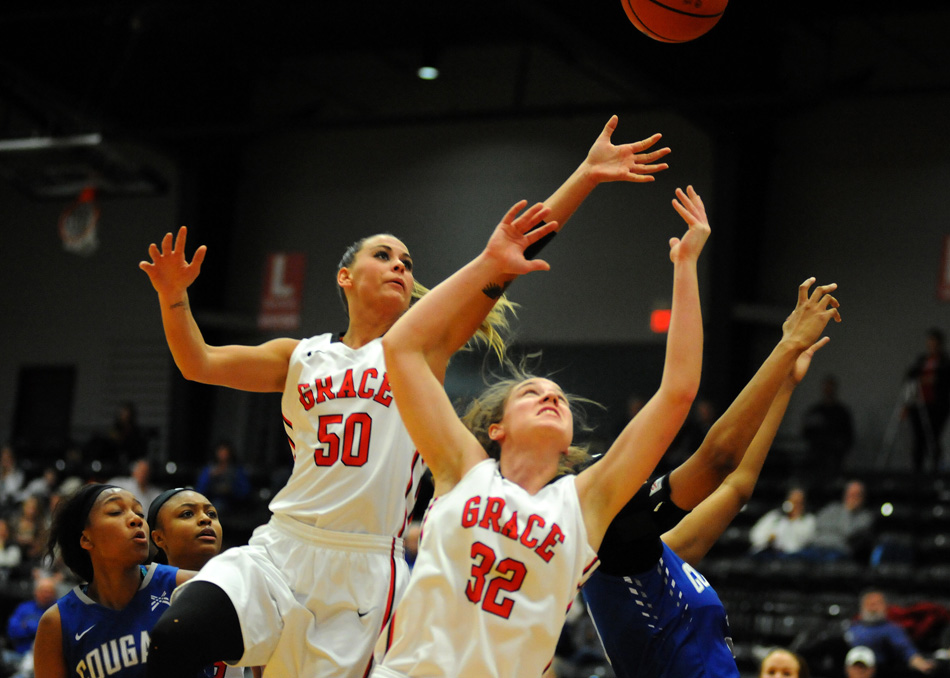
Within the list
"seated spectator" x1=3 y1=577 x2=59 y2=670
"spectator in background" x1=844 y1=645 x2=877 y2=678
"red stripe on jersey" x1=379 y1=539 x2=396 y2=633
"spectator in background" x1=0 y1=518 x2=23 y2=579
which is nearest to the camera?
"red stripe on jersey" x1=379 y1=539 x2=396 y2=633

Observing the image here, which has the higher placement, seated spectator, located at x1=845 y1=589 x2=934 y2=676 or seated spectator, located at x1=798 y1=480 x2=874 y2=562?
seated spectator, located at x1=798 y1=480 x2=874 y2=562

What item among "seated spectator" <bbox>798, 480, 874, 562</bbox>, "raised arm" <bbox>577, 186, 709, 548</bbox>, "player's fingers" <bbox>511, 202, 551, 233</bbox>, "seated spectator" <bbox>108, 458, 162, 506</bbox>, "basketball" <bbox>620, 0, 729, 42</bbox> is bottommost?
"seated spectator" <bbox>108, 458, 162, 506</bbox>

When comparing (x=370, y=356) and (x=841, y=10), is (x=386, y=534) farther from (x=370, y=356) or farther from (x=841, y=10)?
(x=841, y=10)

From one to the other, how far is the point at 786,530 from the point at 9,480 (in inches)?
396

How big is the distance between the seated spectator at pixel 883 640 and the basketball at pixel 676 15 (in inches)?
215

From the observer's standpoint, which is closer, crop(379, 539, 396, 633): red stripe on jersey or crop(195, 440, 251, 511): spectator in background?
crop(379, 539, 396, 633): red stripe on jersey

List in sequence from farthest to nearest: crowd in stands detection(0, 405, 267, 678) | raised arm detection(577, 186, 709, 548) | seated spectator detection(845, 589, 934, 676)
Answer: crowd in stands detection(0, 405, 267, 678) < seated spectator detection(845, 589, 934, 676) < raised arm detection(577, 186, 709, 548)

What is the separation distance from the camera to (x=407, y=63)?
17.8 metres

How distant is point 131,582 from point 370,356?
1.22m

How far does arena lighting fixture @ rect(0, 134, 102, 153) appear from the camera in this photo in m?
13.8

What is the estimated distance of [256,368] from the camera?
3648 millimetres

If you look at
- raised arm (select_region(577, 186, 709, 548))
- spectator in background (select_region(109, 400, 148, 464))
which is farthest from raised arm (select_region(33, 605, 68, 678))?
spectator in background (select_region(109, 400, 148, 464))

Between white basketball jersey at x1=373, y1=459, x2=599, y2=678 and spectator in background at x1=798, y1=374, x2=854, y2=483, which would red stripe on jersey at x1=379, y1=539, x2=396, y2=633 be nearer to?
Result: white basketball jersey at x1=373, y1=459, x2=599, y2=678

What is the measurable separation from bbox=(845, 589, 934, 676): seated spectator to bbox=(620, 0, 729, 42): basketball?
545 cm
